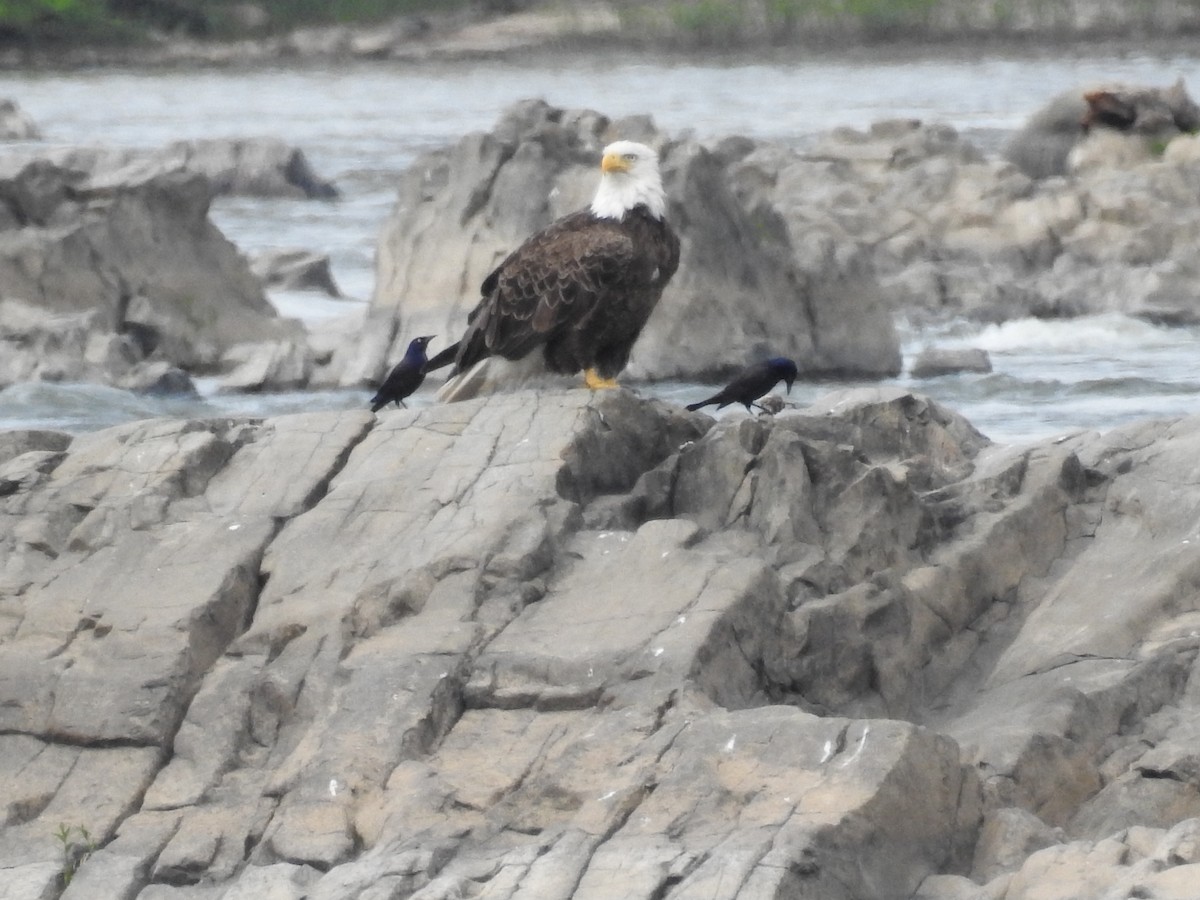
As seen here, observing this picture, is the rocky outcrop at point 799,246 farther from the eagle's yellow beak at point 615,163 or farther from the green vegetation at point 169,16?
the green vegetation at point 169,16

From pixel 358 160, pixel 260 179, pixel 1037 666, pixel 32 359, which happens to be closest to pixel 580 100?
pixel 358 160

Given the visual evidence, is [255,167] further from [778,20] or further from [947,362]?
[778,20]

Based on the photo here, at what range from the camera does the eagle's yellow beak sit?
9438mm

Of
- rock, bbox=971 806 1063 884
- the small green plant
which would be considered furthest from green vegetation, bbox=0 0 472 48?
rock, bbox=971 806 1063 884

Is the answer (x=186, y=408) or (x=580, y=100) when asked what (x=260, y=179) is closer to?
(x=186, y=408)

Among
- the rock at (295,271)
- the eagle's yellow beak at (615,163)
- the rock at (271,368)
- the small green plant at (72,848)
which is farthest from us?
the rock at (295,271)

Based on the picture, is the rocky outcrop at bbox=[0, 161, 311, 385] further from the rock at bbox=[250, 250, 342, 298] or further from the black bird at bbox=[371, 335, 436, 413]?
the black bird at bbox=[371, 335, 436, 413]

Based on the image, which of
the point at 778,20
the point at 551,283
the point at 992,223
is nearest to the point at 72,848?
the point at 551,283

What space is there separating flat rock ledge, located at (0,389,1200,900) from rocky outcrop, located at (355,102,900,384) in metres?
7.93

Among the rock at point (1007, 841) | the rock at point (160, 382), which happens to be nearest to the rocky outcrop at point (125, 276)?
the rock at point (160, 382)

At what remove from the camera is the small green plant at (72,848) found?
7.29 metres

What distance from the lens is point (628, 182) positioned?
9.55m

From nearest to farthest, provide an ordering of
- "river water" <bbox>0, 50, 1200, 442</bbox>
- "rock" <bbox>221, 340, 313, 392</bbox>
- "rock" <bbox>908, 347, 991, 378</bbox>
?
"river water" <bbox>0, 50, 1200, 442</bbox> → "rock" <bbox>221, 340, 313, 392</bbox> → "rock" <bbox>908, 347, 991, 378</bbox>

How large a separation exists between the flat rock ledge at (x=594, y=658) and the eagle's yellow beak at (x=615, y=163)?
3.55ft
